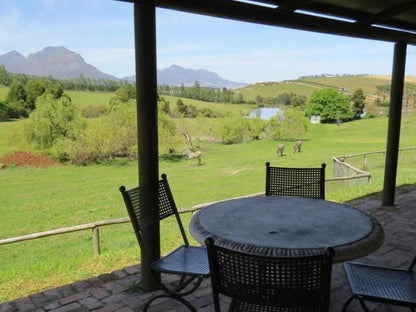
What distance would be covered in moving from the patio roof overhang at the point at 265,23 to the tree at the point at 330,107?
44.6 meters

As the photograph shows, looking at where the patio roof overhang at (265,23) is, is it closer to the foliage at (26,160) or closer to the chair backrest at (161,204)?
the chair backrest at (161,204)

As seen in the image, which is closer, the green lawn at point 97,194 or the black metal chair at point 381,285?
the black metal chair at point 381,285

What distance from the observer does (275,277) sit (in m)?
1.31

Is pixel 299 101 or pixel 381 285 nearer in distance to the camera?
pixel 381 285

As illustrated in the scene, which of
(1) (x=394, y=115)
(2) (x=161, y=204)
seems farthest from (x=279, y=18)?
(1) (x=394, y=115)

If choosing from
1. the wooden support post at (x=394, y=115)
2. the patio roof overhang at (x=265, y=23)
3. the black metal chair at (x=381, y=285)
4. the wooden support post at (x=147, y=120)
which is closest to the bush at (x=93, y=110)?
the wooden support post at (x=394, y=115)

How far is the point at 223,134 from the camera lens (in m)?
33.1

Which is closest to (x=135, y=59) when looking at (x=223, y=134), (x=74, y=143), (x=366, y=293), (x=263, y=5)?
(x=263, y=5)

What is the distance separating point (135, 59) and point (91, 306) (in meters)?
1.78

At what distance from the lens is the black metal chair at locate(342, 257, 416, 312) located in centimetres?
174

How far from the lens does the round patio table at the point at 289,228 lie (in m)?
1.71

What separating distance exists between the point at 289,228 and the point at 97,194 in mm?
14820

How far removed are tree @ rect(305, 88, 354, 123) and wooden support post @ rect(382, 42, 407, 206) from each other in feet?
146

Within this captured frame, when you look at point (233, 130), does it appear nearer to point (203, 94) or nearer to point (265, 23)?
point (203, 94)
